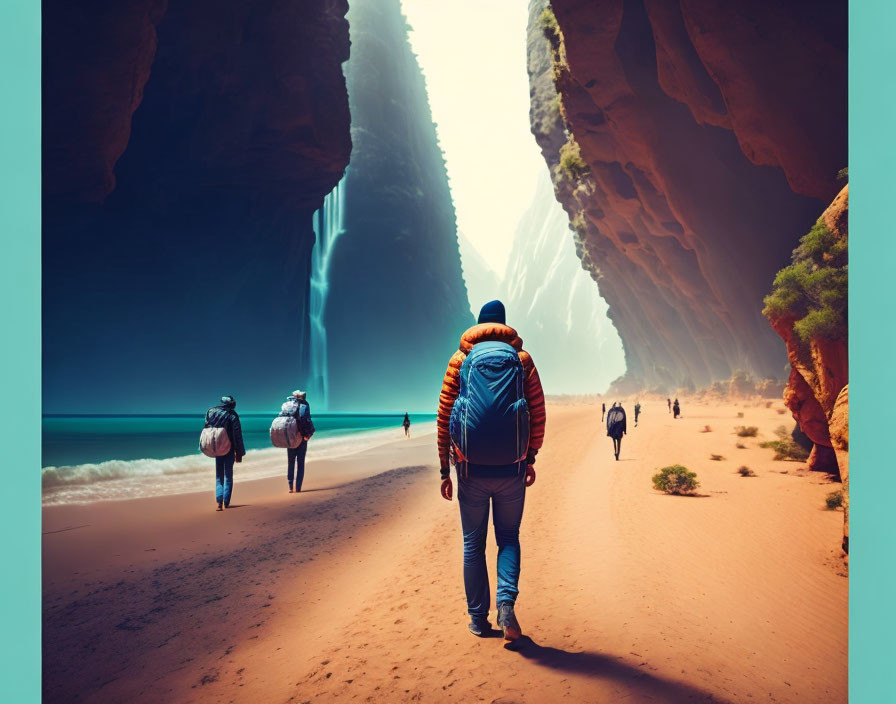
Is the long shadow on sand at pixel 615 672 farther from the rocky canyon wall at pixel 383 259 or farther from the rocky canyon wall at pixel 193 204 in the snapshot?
the rocky canyon wall at pixel 383 259

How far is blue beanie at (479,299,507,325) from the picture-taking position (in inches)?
144

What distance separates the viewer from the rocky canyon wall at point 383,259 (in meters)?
83.6

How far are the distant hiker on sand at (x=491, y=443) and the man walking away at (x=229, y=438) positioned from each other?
5.15m

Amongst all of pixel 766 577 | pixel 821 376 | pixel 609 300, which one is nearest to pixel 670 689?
pixel 766 577

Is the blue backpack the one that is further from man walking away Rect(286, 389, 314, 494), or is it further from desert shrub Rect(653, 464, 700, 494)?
desert shrub Rect(653, 464, 700, 494)

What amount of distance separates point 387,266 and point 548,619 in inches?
→ 3338

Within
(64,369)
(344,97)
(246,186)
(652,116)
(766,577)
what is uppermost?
(344,97)

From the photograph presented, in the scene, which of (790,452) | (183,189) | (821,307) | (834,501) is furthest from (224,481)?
(183,189)

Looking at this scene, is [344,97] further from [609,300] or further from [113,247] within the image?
[609,300]

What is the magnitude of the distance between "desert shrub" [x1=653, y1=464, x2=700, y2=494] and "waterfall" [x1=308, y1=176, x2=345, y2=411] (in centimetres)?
6843

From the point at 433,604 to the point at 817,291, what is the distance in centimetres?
755

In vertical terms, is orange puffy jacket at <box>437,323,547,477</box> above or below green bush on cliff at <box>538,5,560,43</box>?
below

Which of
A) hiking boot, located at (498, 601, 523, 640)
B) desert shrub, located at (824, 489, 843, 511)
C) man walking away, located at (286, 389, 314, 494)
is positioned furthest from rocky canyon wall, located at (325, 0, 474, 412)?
hiking boot, located at (498, 601, 523, 640)

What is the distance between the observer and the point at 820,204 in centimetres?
1950
